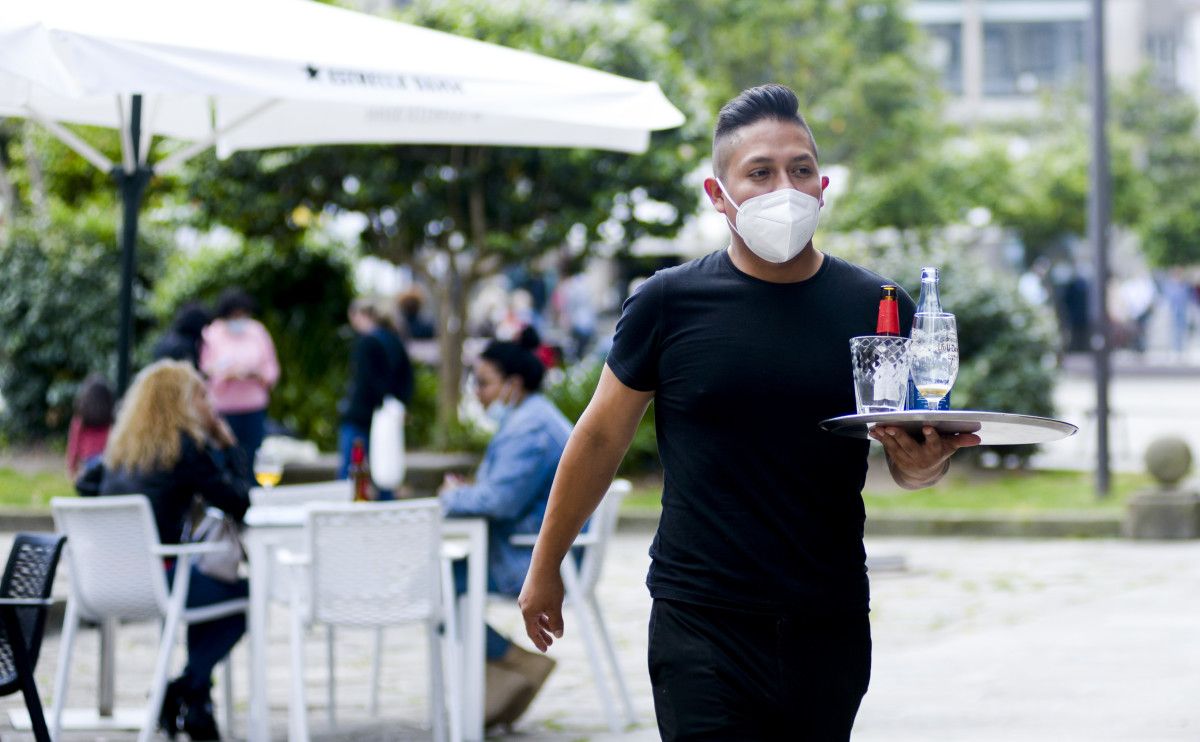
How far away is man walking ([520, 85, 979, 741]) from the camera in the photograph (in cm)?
334

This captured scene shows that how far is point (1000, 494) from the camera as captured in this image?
48.5ft

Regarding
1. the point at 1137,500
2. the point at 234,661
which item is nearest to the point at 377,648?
the point at 234,661

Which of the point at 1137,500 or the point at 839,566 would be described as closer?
the point at 839,566

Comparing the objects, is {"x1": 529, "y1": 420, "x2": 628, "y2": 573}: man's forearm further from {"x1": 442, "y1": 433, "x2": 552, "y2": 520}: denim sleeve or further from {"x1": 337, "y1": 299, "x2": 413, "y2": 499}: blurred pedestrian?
{"x1": 337, "y1": 299, "x2": 413, "y2": 499}: blurred pedestrian

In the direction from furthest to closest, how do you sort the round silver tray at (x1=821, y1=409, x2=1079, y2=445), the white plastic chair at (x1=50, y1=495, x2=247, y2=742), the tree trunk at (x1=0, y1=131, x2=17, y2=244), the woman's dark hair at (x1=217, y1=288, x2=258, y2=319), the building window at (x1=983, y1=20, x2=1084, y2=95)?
the building window at (x1=983, y1=20, x2=1084, y2=95) → the tree trunk at (x1=0, y1=131, x2=17, y2=244) → the woman's dark hair at (x1=217, y1=288, x2=258, y2=319) → the white plastic chair at (x1=50, y1=495, x2=247, y2=742) → the round silver tray at (x1=821, y1=409, x2=1079, y2=445)

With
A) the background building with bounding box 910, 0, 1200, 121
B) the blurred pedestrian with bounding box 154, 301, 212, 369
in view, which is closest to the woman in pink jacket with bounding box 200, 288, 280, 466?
the blurred pedestrian with bounding box 154, 301, 212, 369

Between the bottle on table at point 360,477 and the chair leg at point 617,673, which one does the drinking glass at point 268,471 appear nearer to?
the bottle on table at point 360,477

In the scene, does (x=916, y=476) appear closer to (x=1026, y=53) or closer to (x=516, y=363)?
(x=516, y=363)

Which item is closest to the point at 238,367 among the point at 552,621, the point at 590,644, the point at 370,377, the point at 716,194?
the point at 370,377

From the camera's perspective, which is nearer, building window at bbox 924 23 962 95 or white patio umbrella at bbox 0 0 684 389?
white patio umbrella at bbox 0 0 684 389

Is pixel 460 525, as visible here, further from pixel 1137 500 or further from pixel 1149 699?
pixel 1137 500

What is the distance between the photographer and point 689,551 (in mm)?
3408

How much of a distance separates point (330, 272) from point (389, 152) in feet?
6.67

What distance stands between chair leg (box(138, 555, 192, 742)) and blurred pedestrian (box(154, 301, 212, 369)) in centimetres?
485
